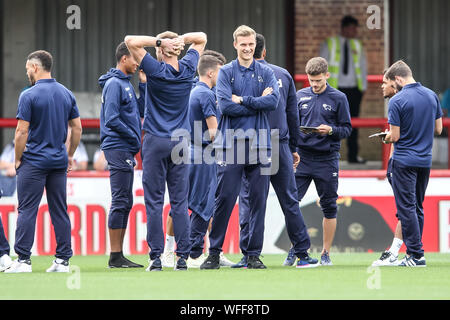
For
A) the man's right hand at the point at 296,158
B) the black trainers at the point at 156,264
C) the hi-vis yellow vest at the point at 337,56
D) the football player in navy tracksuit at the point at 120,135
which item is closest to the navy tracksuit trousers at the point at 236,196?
the black trainers at the point at 156,264

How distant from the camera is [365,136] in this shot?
1725 centimetres

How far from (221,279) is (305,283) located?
726mm

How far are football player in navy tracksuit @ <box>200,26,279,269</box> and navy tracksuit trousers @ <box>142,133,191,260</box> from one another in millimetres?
301

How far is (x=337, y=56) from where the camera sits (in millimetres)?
15992

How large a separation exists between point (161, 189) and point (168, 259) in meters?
1.05

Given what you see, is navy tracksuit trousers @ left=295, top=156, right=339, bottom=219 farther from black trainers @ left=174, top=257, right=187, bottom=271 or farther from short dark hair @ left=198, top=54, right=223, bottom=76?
black trainers @ left=174, top=257, right=187, bottom=271

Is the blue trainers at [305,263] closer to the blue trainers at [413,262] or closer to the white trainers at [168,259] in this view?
the blue trainers at [413,262]

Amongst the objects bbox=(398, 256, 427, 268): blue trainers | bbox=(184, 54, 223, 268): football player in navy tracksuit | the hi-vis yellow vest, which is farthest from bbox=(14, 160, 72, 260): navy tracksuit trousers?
the hi-vis yellow vest

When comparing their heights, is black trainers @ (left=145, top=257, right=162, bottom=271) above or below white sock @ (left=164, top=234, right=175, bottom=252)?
below

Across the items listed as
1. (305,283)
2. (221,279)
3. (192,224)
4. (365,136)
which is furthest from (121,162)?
(365,136)

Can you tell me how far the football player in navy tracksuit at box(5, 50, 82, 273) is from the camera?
8984mm

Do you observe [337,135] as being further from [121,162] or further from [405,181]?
[121,162]
